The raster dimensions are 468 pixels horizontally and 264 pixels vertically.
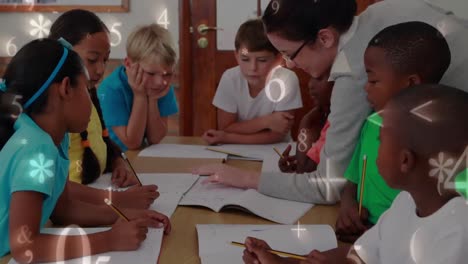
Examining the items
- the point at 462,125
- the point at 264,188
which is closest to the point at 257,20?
the point at 264,188

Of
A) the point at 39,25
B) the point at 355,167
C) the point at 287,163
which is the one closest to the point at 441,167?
the point at 355,167

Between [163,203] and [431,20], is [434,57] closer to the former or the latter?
[431,20]

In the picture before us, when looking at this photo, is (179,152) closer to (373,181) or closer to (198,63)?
(373,181)

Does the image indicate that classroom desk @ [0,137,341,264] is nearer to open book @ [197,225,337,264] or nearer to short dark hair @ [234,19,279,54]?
open book @ [197,225,337,264]

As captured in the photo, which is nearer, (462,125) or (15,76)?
(462,125)

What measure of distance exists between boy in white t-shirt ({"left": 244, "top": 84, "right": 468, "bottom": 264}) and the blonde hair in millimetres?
1104

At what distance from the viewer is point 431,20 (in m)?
1.23

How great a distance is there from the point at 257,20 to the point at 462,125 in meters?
1.35

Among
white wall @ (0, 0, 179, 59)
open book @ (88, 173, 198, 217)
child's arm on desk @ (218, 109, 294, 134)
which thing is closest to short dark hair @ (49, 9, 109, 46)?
open book @ (88, 173, 198, 217)

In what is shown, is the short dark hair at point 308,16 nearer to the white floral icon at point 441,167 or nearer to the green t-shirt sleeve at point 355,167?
the green t-shirt sleeve at point 355,167

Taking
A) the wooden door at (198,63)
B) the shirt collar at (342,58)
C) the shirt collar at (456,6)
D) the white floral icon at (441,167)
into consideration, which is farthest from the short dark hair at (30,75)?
the wooden door at (198,63)

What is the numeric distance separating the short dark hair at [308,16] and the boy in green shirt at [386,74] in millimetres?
173

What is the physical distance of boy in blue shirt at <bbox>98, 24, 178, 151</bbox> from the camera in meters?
1.85

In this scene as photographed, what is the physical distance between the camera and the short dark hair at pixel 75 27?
1.54 metres
